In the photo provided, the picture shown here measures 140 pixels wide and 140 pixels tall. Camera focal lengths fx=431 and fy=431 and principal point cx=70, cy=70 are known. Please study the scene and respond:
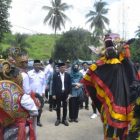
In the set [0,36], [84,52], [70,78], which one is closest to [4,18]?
[0,36]

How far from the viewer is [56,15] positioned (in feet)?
202

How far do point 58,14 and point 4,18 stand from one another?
32.9m

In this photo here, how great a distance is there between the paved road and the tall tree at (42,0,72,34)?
1933 inches

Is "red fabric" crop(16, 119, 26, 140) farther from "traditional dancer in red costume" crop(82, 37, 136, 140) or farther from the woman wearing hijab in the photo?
the woman wearing hijab

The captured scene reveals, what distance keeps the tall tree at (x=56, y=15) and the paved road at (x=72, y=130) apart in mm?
49089

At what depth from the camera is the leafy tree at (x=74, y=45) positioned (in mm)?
51375

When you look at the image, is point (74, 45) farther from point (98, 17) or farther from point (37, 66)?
point (37, 66)

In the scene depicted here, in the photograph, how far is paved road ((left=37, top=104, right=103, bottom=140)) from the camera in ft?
30.0

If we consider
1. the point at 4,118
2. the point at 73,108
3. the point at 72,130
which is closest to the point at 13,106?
the point at 4,118

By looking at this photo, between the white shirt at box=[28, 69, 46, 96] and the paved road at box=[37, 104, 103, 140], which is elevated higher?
the white shirt at box=[28, 69, 46, 96]

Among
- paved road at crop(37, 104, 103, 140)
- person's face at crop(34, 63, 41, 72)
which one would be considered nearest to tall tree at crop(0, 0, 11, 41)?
paved road at crop(37, 104, 103, 140)

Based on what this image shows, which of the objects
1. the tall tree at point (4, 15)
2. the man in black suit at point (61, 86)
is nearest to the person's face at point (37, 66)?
the man in black suit at point (61, 86)

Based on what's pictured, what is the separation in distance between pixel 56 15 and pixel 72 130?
5219 cm

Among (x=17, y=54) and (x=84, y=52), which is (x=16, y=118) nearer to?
(x=17, y=54)
